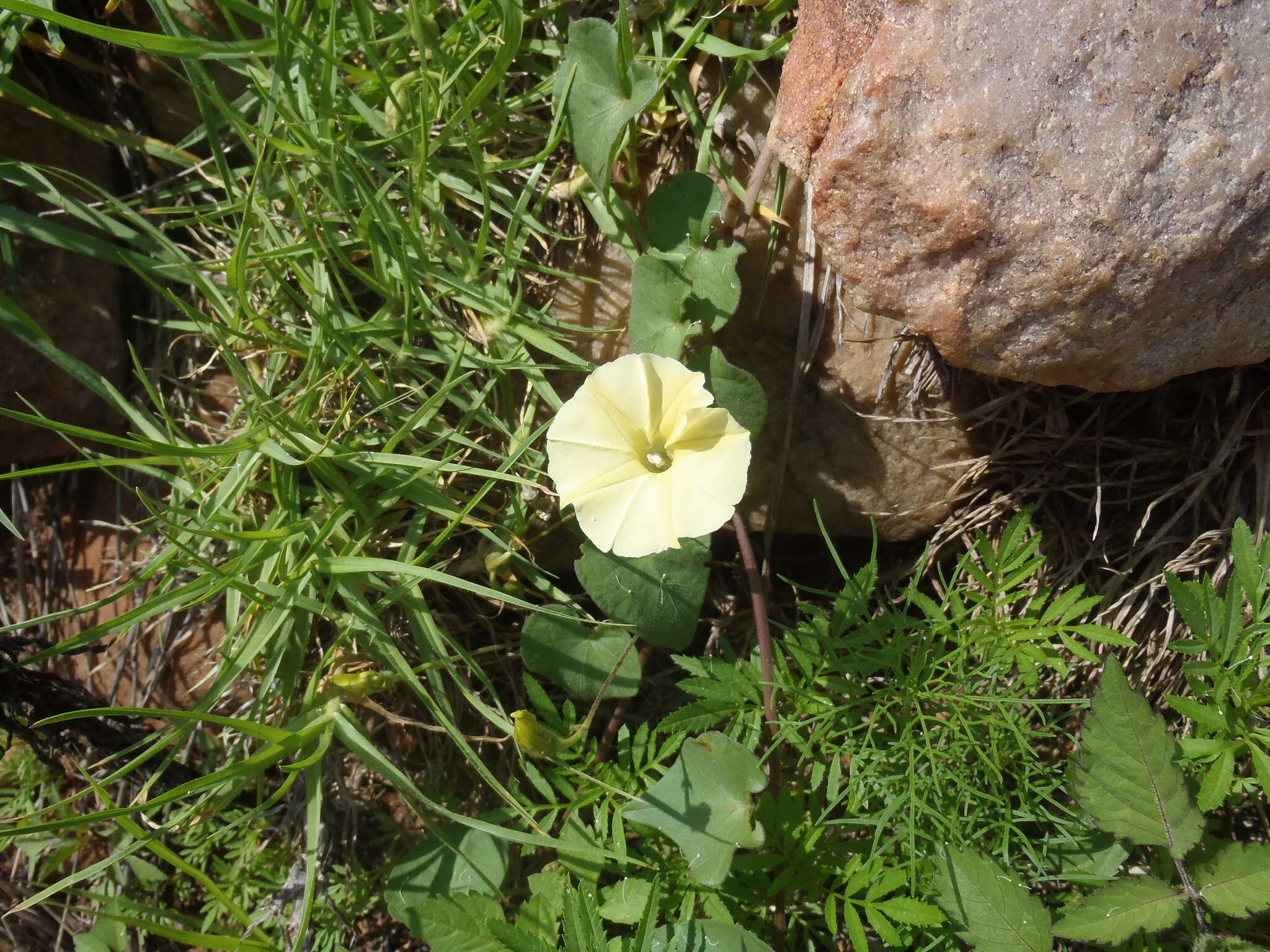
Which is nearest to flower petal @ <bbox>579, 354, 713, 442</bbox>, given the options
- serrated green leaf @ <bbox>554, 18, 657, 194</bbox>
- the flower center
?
the flower center

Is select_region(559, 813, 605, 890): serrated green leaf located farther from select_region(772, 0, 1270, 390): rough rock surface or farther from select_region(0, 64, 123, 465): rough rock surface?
select_region(0, 64, 123, 465): rough rock surface

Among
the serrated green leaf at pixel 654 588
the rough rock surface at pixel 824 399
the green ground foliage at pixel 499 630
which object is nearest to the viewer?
the green ground foliage at pixel 499 630

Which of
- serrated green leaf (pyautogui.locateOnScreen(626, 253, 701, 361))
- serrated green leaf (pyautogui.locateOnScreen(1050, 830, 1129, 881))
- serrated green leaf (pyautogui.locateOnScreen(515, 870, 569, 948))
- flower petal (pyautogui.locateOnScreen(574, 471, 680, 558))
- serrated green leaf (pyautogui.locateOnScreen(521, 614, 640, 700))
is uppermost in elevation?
serrated green leaf (pyautogui.locateOnScreen(626, 253, 701, 361))

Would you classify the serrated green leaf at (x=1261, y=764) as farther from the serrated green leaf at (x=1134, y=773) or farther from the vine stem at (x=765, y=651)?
the vine stem at (x=765, y=651)

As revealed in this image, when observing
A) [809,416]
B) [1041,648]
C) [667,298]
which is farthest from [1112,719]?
[667,298]

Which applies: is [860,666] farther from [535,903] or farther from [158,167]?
[158,167]

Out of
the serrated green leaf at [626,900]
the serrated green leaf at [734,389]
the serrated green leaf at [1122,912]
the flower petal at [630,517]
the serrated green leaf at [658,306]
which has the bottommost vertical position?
the serrated green leaf at [626,900]

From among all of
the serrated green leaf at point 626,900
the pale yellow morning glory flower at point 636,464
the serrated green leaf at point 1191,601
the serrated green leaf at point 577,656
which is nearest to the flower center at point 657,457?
the pale yellow morning glory flower at point 636,464
